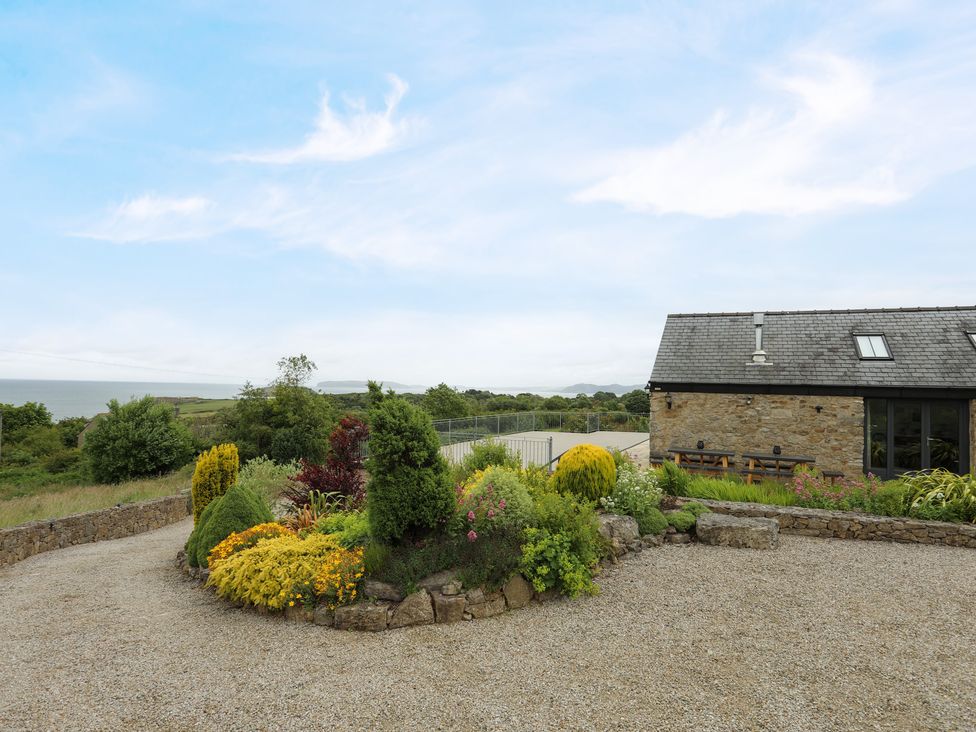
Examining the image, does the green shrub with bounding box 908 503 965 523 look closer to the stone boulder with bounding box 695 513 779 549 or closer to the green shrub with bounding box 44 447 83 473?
the stone boulder with bounding box 695 513 779 549

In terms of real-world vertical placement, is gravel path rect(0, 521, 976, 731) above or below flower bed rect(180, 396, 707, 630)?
below

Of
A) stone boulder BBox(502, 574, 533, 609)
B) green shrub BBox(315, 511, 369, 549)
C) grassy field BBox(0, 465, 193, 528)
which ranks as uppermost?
green shrub BBox(315, 511, 369, 549)

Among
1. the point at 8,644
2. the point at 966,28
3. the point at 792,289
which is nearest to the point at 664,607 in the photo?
the point at 8,644

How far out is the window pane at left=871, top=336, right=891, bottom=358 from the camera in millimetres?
12648

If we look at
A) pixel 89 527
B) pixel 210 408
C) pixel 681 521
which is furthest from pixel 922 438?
pixel 210 408

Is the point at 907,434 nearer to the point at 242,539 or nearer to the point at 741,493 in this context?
the point at 741,493

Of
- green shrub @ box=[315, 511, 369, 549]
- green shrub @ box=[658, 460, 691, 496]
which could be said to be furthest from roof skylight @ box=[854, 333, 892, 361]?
green shrub @ box=[315, 511, 369, 549]

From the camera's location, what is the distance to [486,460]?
898 cm

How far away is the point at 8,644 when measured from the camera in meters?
4.48

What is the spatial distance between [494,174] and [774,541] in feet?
29.2

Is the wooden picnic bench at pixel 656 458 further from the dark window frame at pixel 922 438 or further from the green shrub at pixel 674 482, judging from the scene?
the dark window frame at pixel 922 438

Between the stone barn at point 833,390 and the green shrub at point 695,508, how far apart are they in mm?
5714

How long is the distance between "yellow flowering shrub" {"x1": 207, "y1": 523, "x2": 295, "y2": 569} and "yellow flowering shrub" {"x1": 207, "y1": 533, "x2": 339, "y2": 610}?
0.14 metres

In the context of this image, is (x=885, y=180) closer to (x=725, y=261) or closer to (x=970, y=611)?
(x=725, y=261)
